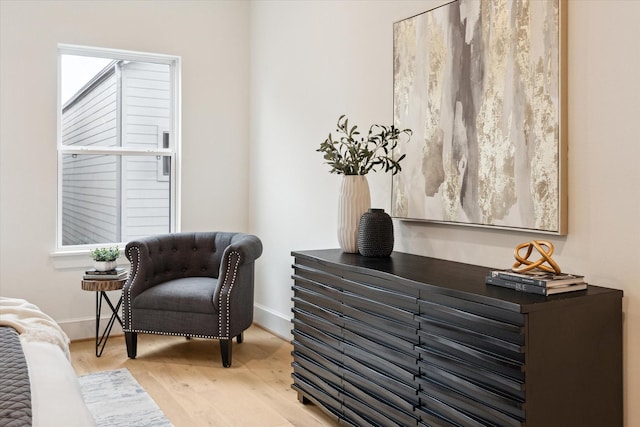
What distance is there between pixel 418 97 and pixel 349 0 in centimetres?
103

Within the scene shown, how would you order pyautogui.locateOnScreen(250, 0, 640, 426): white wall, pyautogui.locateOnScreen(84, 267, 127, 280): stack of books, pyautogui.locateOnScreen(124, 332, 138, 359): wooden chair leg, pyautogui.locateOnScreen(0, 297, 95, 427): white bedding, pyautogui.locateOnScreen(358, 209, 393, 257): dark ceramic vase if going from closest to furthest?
1. pyautogui.locateOnScreen(0, 297, 95, 427): white bedding
2. pyautogui.locateOnScreen(250, 0, 640, 426): white wall
3. pyautogui.locateOnScreen(358, 209, 393, 257): dark ceramic vase
4. pyautogui.locateOnScreen(124, 332, 138, 359): wooden chair leg
5. pyautogui.locateOnScreen(84, 267, 127, 280): stack of books

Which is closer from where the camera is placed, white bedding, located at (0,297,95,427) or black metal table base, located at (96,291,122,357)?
white bedding, located at (0,297,95,427)

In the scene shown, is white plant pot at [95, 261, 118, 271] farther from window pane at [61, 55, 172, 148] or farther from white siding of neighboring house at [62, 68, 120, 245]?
window pane at [61, 55, 172, 148]

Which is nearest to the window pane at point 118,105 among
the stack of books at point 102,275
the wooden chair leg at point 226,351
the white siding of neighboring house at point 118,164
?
→ the white siding of neighboring house at point 118,164

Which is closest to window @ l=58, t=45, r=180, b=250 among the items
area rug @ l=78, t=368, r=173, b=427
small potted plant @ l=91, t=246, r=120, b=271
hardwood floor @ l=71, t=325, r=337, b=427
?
small potted plant @ l=91, t=246, r=120, b=271

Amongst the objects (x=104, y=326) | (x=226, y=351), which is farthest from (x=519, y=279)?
(x=104, y=326)

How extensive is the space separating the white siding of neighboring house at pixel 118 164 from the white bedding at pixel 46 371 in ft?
6.83

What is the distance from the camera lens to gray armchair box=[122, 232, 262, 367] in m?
3.70

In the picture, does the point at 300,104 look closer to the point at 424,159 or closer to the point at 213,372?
the point at 424,159

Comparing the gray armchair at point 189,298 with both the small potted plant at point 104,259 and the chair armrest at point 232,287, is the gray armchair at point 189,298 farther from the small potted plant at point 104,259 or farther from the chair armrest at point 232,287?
the small potted plant at point 104,259

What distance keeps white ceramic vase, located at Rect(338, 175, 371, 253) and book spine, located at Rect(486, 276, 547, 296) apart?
0.99 meters

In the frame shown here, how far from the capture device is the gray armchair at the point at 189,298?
3.70 m

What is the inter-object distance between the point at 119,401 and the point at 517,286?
7.17 feet

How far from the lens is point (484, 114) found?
2.52m
